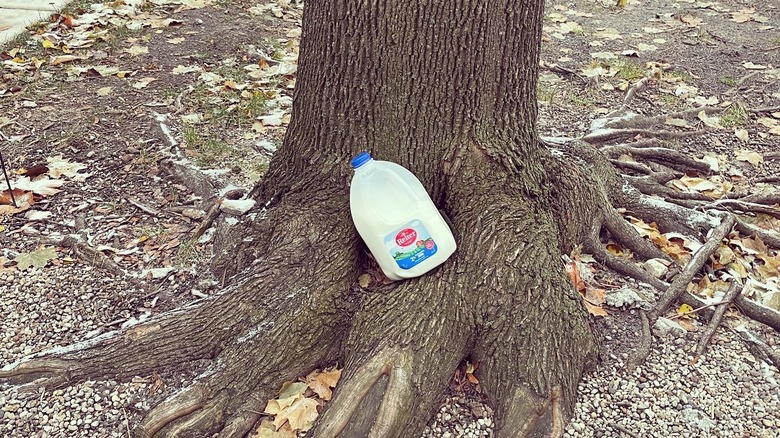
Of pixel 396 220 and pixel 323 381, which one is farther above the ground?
pixel 396 220

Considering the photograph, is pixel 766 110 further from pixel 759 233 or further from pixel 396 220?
pixel 396 220

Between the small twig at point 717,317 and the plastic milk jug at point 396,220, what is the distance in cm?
100

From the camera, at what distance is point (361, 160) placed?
2432mm

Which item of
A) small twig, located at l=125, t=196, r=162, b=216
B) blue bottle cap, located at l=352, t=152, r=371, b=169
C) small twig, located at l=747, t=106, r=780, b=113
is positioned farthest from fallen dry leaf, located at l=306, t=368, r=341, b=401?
small twig, located at l=747, t=106, r=780, b=113

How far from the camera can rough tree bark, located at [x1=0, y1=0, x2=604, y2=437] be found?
2270 millimetres

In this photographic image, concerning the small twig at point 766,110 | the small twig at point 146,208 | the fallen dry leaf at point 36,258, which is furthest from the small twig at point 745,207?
the fallen dry leaf at point 36,258

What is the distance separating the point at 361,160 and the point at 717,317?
4.97 feet

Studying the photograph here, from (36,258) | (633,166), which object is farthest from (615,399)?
(36,258)

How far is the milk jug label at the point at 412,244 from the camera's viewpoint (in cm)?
245

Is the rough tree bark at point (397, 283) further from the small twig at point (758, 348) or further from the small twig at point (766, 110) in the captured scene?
the small twig at point (766, 110)

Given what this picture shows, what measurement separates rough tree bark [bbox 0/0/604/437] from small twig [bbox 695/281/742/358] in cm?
45

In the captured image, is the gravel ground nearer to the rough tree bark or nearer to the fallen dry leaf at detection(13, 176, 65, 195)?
A: the rough tree bark

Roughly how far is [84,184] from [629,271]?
9.25 feet

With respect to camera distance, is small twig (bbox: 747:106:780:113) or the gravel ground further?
small twig (bbox: 747:106:780:113)
